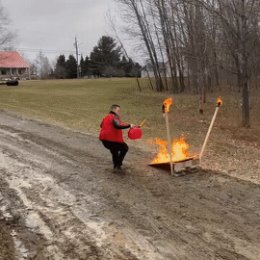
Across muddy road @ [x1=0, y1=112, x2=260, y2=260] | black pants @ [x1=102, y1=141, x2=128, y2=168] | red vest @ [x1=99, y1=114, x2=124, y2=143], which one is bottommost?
muddy road @ [x1=0, y1=112, x2=260, y2=260]

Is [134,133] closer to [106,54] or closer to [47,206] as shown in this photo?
[47,206]

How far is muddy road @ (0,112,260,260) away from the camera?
6.46 metres

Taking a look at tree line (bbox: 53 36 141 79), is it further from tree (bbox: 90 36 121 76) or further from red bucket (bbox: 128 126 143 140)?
red bucket (bbox: 128 126 143 140)

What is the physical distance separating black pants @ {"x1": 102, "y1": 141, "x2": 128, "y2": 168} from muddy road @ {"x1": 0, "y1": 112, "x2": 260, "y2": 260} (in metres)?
0.36

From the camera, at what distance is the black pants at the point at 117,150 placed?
10.6 metres

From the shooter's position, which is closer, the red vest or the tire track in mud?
the tire track in mud

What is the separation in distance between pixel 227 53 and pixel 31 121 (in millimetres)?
9246

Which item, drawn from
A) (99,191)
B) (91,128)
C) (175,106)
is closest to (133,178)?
(99,191)

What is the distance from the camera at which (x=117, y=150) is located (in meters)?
10.7

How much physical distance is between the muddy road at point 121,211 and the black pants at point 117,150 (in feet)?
1.18

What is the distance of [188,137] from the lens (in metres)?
17.2

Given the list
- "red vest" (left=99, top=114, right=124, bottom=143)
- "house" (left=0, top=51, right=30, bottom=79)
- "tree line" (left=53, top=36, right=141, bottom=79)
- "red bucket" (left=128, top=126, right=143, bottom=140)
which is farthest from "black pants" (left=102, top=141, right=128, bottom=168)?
A: "house" (left=0, top=51, right=30, bottom=79)

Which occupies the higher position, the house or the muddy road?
the house

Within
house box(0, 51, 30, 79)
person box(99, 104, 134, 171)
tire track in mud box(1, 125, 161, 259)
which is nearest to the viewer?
tire track in mud box(1, 125, 161, 259)
